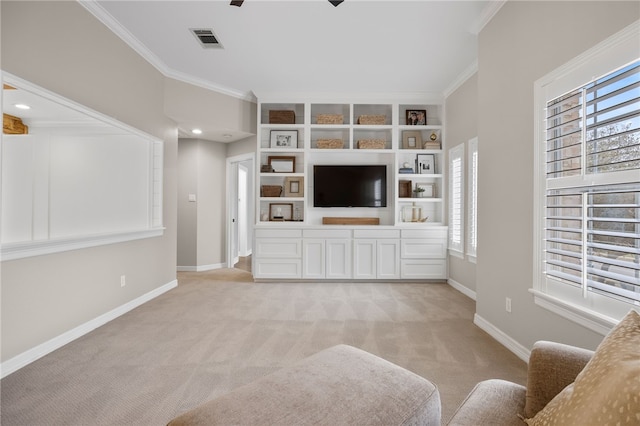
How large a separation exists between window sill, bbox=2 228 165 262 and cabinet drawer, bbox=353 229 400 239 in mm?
2882

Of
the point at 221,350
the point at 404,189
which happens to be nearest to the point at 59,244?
the point at 221,350

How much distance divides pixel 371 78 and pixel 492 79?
1852 millimetres

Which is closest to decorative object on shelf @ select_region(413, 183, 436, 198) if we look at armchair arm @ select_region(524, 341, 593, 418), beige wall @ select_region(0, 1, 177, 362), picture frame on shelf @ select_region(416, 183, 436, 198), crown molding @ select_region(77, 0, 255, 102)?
picture frame on shelf @ select_region(416, 183, 436, 198)

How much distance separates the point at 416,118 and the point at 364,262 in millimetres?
2458

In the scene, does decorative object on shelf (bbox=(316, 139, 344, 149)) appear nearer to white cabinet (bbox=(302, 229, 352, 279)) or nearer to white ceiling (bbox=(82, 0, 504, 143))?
white ceiling (bbox=(82, 0, 504, 143))

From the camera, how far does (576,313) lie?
5.96 ft

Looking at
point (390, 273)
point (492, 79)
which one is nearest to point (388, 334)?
point (390, 273)

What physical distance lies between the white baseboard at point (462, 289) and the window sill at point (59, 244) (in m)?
4.12

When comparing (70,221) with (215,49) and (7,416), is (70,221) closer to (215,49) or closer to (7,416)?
(7,416)

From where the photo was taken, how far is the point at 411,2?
8.86 feet

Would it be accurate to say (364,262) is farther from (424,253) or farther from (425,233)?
(425,233)

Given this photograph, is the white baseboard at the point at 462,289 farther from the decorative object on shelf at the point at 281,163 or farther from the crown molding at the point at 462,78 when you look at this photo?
the decorative object on shelf at the point at 281,163

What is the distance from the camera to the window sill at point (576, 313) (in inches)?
63.9

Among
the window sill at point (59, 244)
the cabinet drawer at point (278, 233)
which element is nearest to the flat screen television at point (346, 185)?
the cabinet drawer at point (278, 233)
